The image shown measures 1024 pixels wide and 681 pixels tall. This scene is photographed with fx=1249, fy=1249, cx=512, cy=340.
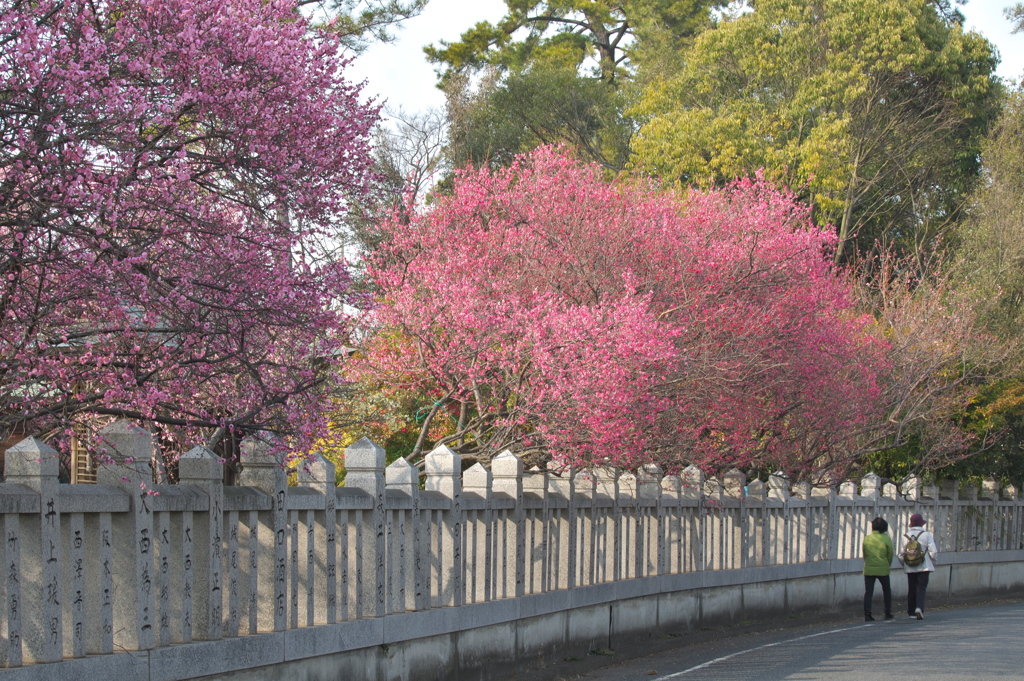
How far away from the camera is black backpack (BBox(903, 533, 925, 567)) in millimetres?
19469

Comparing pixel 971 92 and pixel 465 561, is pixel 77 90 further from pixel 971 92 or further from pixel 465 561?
pixel 971 92

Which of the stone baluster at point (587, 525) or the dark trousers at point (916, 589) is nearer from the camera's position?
the stone baluster at point (587, 525)

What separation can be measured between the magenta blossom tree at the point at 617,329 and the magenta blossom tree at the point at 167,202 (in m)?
5.15

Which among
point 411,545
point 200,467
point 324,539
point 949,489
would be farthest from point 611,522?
point 949,489

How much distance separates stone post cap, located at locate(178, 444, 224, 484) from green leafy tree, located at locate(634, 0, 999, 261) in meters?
25.9

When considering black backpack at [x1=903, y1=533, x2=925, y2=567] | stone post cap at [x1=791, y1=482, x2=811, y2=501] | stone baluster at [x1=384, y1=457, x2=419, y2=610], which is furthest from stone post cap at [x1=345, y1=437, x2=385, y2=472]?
black backpack at [x1=903, y1=533, x2=925, y2=567]

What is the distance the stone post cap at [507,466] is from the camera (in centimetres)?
1201

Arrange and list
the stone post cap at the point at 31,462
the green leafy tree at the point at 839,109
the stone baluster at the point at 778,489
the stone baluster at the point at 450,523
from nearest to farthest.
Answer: the stone post cap at the point at 31,462
the stone baluster at the point at 450,523
the stone baluster at the point at 778,489
the green leafy tree at the point at 839,109

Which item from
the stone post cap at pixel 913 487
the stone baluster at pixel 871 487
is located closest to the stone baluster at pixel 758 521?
the stone baluster at pixel 871 487

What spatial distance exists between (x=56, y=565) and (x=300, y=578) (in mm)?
2574

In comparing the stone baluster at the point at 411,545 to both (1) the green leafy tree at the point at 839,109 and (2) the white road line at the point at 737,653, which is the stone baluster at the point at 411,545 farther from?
(1) the green leafy tree at the point at 839,109

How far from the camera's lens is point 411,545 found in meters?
10.3

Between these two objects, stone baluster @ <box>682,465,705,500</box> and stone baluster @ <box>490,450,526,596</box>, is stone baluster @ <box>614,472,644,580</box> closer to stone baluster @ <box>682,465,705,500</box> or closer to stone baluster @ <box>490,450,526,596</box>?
stone baluster @ <box>682,465,705,500</box>

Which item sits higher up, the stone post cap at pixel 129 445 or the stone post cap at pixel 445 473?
the stone post cap at pixel 129 445
